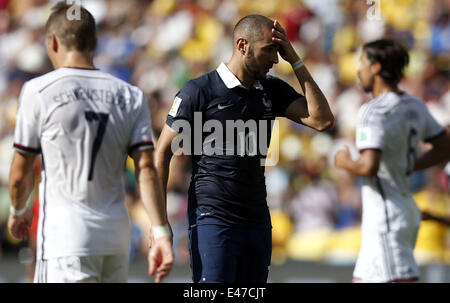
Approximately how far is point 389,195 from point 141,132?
7.85 feet

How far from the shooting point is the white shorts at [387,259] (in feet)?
20.5

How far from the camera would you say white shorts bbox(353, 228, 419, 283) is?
626cm

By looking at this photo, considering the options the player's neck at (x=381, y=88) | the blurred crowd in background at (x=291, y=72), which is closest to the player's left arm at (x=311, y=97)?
the player's neck at (x=381, y=88)

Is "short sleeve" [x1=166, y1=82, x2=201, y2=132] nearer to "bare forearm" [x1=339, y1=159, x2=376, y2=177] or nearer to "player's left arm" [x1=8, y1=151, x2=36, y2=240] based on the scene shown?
"player's left arm" [x1=8, y1=151, x2=36, y2=240]

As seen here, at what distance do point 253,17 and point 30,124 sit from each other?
172 cm

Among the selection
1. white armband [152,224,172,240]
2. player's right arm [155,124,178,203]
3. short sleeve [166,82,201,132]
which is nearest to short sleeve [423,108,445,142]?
short sleeve [166,82,201,132]

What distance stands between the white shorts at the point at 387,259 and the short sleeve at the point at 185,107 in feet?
6.43

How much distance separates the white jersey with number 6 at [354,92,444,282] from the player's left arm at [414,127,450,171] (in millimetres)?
273

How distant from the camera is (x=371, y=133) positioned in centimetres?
625

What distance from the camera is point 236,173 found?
17.7 feet

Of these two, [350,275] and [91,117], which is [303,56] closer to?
[350,275]

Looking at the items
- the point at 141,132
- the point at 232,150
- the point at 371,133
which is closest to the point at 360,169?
the point at 371,133

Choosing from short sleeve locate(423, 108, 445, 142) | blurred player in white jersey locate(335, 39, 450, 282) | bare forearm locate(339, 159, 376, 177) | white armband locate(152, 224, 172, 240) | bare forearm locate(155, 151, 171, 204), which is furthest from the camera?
short sleeve locate(423, 108, 445, 142)
